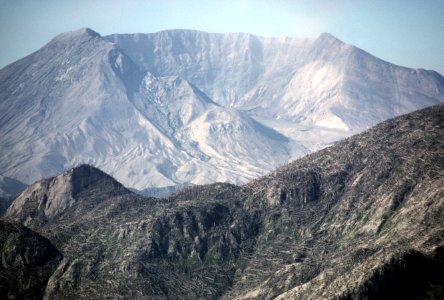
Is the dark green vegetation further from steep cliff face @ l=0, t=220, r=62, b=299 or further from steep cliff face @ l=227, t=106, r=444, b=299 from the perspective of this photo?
steep cliff face @ l=0, t=220, r=62, b=299

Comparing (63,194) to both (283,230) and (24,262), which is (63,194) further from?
(283,230)

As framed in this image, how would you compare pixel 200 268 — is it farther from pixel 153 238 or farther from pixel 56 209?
pixel 56 209

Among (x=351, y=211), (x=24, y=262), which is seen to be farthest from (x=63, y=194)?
(x=351, y=211)

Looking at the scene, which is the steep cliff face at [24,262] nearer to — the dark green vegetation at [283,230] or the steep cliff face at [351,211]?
the dark green vegetation at [283,230]

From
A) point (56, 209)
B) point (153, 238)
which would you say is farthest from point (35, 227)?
point (153, 238)

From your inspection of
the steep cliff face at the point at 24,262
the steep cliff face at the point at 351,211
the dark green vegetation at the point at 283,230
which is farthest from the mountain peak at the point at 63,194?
the steep cliff face at the point at 351,211

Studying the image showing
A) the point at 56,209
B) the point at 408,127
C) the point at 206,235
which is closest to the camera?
the point at 206,235

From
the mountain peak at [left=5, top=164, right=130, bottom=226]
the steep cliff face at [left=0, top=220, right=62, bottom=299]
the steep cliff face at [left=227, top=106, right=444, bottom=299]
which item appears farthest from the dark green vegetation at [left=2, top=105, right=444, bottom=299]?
the steep cliff face at [left=0, top=220, right=62, bottom=299]
